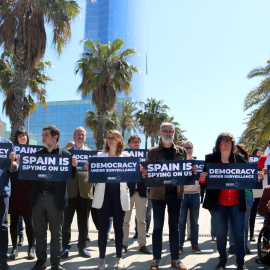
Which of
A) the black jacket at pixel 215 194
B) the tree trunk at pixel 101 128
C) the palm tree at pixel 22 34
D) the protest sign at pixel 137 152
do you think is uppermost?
the palm tree at pixel 22 34

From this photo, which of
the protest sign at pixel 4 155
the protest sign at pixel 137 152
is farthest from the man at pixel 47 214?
the protest sign at pixel 137 152

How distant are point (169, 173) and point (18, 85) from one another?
1027cm

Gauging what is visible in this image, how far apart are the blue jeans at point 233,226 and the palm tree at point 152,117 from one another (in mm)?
34731

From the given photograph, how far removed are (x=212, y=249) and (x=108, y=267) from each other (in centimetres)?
250

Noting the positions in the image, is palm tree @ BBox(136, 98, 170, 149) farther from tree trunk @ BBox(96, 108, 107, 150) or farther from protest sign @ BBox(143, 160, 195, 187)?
protest sign @ BBox(143, 160, 195, 187)

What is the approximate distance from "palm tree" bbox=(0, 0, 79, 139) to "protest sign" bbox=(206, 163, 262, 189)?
34.0ft

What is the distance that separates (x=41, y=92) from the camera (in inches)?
837

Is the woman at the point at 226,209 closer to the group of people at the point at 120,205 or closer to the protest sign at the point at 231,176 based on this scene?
the group of people at the point at 120,205

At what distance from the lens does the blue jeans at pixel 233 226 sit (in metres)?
4.99

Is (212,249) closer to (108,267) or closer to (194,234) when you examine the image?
(194,234)

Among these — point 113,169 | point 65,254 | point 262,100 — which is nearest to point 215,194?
point 113,169

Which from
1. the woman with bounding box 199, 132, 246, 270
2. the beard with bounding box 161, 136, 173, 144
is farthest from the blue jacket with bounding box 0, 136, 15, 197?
the woman with bounding box 199, 132, 246, 270

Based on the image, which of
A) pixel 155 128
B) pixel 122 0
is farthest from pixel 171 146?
pixel 122 0

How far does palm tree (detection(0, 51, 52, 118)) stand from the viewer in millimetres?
19797
